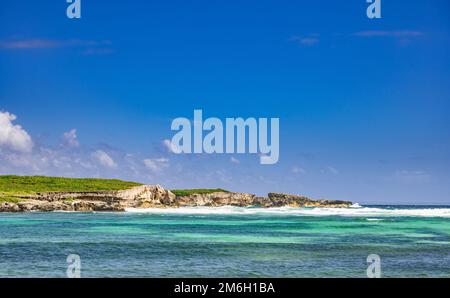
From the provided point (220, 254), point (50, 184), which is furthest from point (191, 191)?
point (220, 254)

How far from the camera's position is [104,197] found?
109m

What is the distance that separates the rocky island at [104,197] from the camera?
329 feet

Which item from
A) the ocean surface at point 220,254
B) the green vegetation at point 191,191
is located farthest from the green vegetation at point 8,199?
the green vegetation at point 191,191

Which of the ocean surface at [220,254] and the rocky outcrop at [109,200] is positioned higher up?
the rocky outcrop at [109,200]

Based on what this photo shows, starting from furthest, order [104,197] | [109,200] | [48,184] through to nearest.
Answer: [48,184] → [109,200] → [104,197]

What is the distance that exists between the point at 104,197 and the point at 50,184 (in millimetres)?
29136

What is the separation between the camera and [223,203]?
164000 millimetres

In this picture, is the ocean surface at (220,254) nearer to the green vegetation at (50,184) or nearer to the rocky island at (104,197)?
the rocky island at (104,197)

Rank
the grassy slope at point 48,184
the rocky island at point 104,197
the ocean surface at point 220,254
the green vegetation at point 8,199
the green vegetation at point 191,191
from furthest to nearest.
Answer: the green vegetation at point 191,191
the grassy slope at point 48,184
the rocky island at point 104,197
the green vegetation at point 8,199
the ocean surface at point 220,254

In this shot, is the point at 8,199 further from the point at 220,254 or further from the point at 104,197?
the point at 220,254
